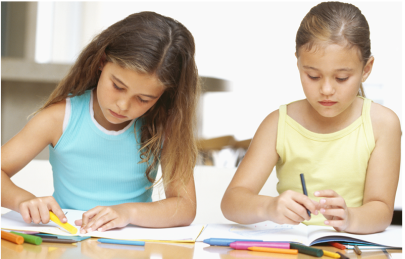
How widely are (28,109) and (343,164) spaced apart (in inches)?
76.2

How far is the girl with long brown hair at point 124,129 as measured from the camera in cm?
88

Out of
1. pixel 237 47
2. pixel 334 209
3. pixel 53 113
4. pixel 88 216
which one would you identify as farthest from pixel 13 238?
pixel 237 47

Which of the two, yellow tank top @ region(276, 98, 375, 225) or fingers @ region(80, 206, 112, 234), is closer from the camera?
fingers @ region(80, 206, 112, 234)

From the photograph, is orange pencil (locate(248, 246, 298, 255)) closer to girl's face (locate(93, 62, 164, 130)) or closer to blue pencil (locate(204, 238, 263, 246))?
blue pencil (locate(204, 238, 263, 246))

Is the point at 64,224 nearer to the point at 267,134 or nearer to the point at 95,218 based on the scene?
the point at 95,218

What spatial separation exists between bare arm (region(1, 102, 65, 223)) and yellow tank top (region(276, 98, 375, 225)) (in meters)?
0.52

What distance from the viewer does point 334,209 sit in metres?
0.75

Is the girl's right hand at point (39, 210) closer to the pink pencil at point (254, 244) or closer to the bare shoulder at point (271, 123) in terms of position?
the pink pencil at point (254, 244)

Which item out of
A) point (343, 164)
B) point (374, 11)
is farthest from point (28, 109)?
point (374, 11)

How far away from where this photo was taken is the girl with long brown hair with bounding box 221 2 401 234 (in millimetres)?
821

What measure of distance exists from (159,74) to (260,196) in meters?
0.33

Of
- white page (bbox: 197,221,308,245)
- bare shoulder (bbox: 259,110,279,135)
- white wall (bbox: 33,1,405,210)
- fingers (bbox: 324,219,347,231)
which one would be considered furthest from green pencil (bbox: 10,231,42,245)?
white wall (bbox: 33,1,405,210)

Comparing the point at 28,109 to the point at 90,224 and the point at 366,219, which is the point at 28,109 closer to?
the point at 90,224

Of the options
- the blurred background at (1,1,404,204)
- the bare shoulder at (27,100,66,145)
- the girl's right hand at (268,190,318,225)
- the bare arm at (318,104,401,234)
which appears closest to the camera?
the girl's right hand at (268,190,318,225)
